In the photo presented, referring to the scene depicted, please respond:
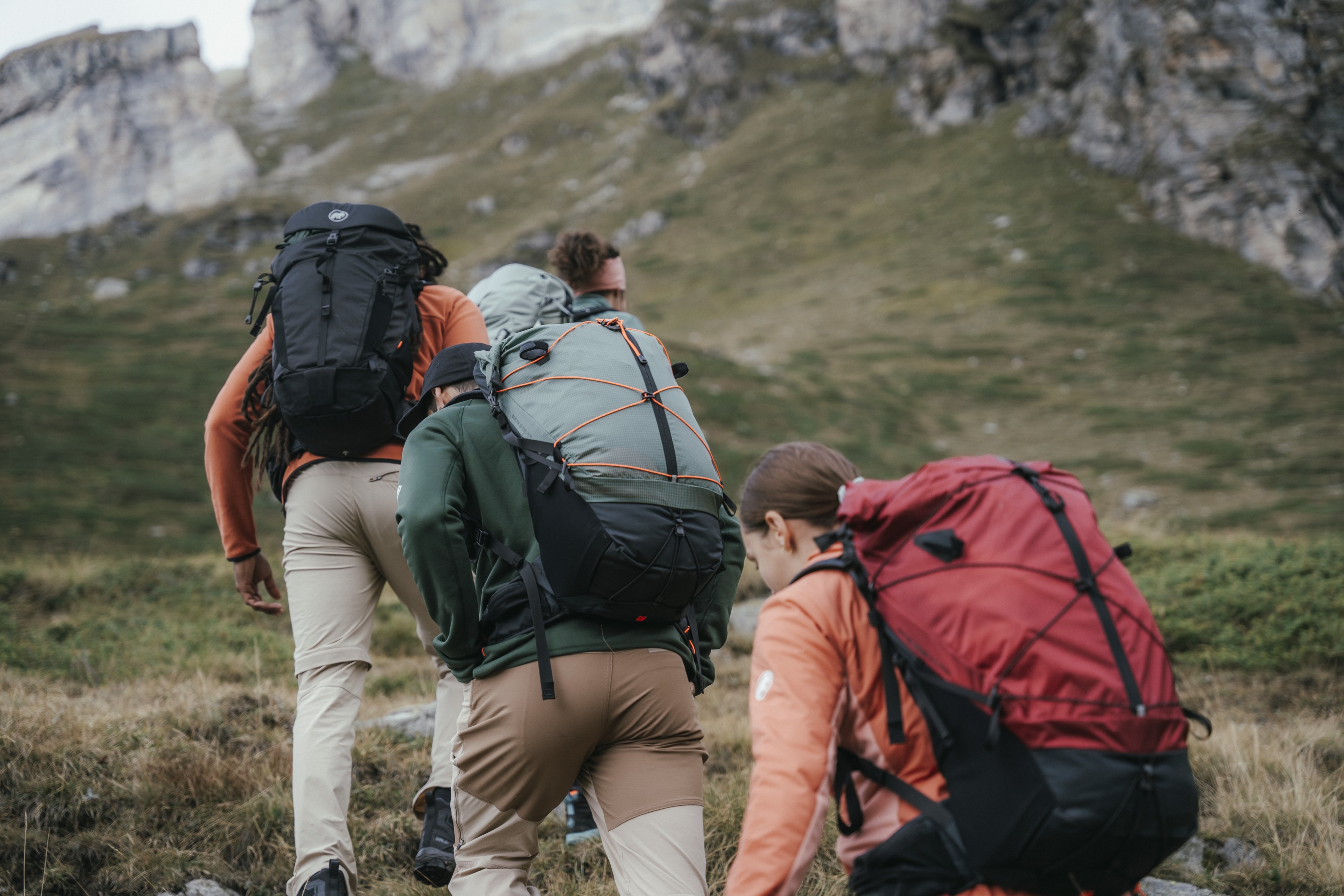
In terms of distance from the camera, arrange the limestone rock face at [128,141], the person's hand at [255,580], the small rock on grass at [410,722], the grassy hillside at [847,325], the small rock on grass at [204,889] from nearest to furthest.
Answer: the small rock on grass at [204,889]
the person's hand at [255,580]
the small rock on grass at [410,722]
the grassy hillside at [847,325]
the limestone rock face at [128,141]

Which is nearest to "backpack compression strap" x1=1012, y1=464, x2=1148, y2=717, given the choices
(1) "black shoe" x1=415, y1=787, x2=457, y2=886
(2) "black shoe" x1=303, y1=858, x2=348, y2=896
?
(1) "black shoe" x1=415, y1=787, x2=457, y2=886

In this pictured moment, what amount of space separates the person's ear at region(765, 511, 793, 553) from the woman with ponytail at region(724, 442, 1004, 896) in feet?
0.41

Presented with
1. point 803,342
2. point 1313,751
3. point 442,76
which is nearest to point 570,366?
point 1313,751

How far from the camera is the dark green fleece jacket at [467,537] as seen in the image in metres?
2.41

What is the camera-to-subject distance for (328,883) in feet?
9.33

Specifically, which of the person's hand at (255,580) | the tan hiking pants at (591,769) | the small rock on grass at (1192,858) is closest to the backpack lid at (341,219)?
the person's hand at (255,580)

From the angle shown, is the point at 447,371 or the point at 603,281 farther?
the point at 603,281

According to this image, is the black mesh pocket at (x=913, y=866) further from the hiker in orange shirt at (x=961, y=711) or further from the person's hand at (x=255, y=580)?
the person's hand at (x=255, y=580)

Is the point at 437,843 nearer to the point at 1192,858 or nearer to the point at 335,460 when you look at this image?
the point at 335,460

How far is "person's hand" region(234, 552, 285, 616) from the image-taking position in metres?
3.63

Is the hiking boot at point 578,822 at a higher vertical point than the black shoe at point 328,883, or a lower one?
lower

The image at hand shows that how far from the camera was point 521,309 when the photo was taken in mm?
4168

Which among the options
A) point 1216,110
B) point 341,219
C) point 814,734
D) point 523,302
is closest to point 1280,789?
point 814,734

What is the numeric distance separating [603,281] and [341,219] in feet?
4.90
